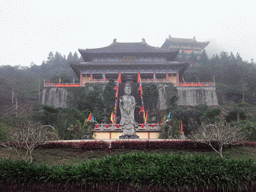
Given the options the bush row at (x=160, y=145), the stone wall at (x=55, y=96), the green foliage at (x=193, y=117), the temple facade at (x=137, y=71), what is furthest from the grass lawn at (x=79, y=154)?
the stone wall at (x=55, y=96)

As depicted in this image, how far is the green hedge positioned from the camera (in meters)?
5.84

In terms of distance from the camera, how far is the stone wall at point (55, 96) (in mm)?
30422

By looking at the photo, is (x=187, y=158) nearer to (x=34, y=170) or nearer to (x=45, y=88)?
(x=34, y=170)

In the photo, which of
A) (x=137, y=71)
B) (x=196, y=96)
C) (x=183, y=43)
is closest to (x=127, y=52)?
(x=137, y=71)

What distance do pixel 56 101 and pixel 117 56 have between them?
547 inches

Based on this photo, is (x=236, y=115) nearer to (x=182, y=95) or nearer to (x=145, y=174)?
(x=182, y=95)

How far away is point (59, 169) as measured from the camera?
619 cm

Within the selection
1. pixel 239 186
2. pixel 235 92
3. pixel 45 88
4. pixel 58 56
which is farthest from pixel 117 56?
pixel 239 186

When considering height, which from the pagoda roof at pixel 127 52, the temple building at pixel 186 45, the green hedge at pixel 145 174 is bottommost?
the green hedge at pixel 145 174

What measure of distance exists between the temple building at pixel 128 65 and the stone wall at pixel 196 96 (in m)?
2.82

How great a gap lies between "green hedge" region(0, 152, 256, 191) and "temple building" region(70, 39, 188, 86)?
26.2 meters

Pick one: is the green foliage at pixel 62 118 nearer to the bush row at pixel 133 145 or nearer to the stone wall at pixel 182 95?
the bush row at pixel 133 145

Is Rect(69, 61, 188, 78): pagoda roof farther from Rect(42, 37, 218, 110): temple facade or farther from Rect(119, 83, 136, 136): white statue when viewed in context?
Rect(119, 83, 136, 136): white statue

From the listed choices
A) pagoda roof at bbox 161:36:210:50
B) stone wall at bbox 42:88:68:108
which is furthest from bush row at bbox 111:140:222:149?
pagoda roof at bbox 161:36:210:50
